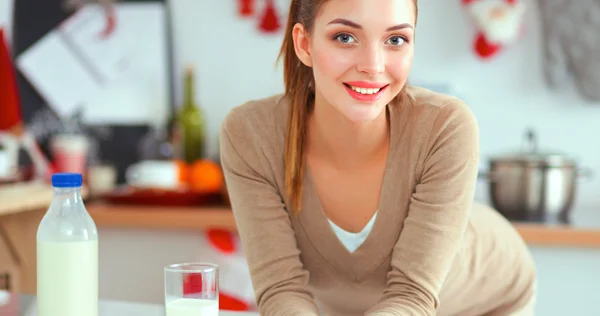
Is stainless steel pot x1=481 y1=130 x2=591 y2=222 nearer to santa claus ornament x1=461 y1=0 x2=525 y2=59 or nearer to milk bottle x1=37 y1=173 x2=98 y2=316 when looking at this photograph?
santa claus ornament x1=461 y1=0 x2=525 y2=59

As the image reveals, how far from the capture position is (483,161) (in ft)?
8.90

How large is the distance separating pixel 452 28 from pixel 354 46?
1.69 metres

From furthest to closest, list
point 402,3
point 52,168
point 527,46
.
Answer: point 52,168, point 527,46, point 402,3

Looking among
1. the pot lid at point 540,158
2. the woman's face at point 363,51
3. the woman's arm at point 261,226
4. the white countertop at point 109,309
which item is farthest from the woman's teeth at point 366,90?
the pot lid at point 540,158

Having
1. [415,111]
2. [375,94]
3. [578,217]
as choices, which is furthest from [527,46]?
[375,94]

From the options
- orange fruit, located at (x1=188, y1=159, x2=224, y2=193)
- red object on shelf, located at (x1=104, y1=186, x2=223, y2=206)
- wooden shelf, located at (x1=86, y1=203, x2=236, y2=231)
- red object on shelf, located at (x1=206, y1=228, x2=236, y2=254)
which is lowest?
red object on shelf, located at (x1=206, y1=228, x2=236, y2=254)

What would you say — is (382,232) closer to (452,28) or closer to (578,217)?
(578,217)

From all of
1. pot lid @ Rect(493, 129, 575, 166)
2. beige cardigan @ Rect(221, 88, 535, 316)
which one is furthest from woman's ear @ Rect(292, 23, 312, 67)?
pot lid @ Rect(493, 129, 575, 166)

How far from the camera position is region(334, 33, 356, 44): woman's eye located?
110 centimetres

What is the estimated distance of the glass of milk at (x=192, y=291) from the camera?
3.00 feet

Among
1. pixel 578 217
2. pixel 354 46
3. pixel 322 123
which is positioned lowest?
pixel 578 217

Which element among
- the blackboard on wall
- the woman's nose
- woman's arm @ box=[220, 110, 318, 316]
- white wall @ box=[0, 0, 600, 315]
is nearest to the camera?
the woman's nose

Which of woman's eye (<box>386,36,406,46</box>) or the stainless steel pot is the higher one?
woman's eye (<box>386,36,406,46</box>)

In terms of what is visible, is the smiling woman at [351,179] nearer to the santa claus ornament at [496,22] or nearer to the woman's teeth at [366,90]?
the woman's teeth at [366,90]
